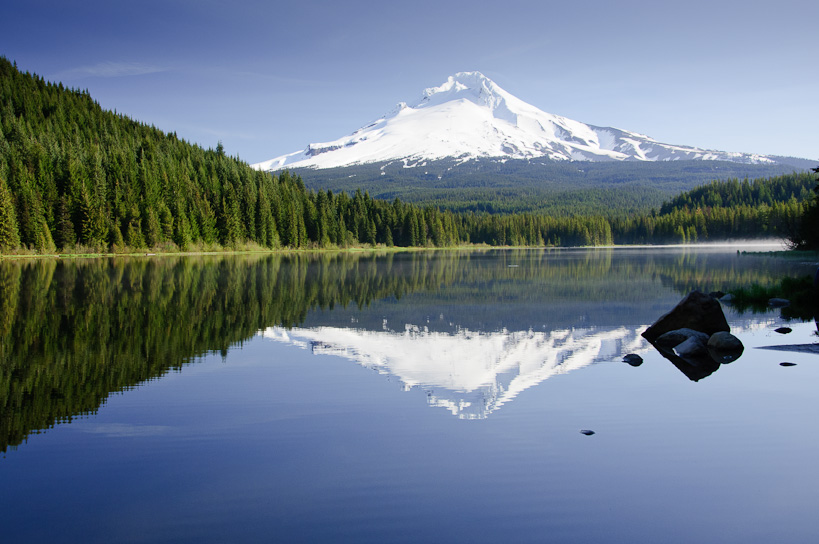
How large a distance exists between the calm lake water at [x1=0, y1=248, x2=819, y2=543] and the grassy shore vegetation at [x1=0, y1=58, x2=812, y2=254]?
63108 mm

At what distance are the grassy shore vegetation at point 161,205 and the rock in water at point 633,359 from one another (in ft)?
226

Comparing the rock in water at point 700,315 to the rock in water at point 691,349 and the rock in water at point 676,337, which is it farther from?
the rock in water at point 691,349

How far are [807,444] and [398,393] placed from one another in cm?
631

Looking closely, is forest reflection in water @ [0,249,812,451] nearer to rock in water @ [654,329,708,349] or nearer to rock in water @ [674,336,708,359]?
rock in water @ [654,329,708,349]

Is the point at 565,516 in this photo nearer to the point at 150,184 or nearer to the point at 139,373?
the point at 139,373

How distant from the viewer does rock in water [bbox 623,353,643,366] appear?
13.9m

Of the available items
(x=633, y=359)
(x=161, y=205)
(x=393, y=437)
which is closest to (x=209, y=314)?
(x=633, y=359)

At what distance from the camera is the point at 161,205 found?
85562 millimetres

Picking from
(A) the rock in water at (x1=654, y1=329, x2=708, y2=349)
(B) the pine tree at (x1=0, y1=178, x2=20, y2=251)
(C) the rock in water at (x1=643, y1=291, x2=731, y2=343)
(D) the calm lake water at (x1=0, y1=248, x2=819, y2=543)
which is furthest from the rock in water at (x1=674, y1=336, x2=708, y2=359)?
(B) the pine tree at (x1=0, y1=178, x2=20, y2=251)

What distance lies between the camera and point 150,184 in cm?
8775

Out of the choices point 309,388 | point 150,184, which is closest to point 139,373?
point 309,388

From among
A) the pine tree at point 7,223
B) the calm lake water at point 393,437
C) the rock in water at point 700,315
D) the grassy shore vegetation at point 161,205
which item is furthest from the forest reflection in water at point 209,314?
the grassy shore vegetation at point 161,205

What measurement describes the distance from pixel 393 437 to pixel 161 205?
8469 centimetres

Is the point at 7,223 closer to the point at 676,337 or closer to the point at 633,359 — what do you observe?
the point at 676,337
